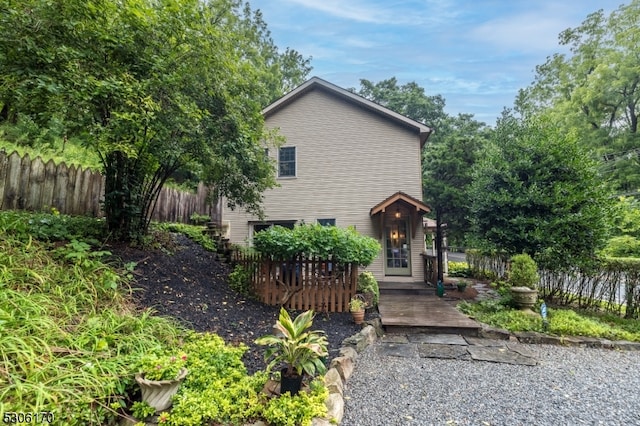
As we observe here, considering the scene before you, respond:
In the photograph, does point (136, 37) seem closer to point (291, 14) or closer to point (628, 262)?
point (291, 14)

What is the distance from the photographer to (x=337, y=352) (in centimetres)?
406

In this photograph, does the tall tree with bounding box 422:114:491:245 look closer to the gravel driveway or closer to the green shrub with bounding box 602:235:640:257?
the green shrub with bounding box 602:235:640:257

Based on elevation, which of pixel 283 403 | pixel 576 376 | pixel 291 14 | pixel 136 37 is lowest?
pixel 576 376

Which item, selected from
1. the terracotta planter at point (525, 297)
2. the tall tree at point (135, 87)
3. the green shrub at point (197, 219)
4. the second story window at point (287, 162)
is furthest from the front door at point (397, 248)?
the green shrub at point (197, 219)

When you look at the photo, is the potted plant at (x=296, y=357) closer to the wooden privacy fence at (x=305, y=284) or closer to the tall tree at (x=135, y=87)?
the tall tree at (x=135, y=87)

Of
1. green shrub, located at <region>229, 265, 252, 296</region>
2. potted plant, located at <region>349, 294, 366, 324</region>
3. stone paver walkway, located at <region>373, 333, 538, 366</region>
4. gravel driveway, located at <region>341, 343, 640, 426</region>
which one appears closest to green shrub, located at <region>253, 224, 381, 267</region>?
green shrub, located at <region>229, 265, 252, 296</region>

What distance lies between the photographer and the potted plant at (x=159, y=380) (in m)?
2.22

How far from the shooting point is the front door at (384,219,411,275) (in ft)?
31.2

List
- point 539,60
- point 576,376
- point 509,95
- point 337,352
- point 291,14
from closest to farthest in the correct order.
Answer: point 576,376, point 337,352, point 291,14, point 539,60, point 509,95

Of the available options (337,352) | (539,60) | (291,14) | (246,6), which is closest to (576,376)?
(337,352)

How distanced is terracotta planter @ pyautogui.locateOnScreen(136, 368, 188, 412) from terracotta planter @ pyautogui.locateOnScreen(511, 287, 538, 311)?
651 centimetres

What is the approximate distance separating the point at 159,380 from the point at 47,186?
6.17m

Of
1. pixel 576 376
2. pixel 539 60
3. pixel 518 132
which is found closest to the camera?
pixel 576 376

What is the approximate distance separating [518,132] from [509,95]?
22.1 m
